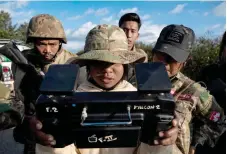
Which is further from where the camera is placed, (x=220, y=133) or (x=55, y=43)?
(x=55, y=43)

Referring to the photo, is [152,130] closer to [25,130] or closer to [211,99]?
[211,99]

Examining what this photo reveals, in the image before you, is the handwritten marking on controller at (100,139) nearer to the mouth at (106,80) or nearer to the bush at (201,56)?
the mouth at (106,80)

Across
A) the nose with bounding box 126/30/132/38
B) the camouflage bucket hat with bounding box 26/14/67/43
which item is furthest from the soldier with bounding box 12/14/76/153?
the nose with bounding box 126/30/132/38

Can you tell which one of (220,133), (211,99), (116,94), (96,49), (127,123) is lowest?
(220,133)

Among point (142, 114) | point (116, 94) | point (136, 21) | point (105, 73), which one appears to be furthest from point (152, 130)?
point (136, 21)

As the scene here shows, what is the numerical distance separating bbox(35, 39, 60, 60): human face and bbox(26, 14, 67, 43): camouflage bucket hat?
5cm

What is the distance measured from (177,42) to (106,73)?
757 mm

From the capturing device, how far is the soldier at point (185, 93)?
179 cm

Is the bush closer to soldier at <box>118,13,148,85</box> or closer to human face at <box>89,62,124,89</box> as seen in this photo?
soldier at <box>118,13,148,85</box>

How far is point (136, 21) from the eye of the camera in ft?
12.1

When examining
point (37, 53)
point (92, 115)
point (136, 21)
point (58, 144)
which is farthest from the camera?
point (136, 21)

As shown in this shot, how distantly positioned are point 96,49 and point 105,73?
140 mm

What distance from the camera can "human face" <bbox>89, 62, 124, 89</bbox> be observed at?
67.9 inches

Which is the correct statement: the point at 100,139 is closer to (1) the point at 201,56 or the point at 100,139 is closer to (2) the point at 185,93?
(2) the point at 185,93
